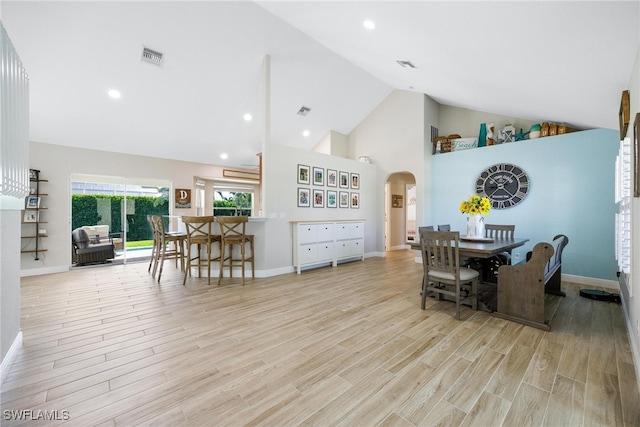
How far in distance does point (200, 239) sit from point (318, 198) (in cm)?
255

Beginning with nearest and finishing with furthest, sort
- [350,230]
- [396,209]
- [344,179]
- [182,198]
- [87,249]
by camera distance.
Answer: [87,249]
[350,230]
[344,179]
[182,198]
[396,209]

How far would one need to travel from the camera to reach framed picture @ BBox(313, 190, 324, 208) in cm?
589

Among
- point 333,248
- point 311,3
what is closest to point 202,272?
point 333,248

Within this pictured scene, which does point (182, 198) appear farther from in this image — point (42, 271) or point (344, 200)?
point (344, 200)

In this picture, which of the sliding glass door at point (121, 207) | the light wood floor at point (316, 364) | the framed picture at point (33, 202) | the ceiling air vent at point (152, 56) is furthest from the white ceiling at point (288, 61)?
the light wood floor at point (316, 364)

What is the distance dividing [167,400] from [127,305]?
2.29m

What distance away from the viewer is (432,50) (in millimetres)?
3414

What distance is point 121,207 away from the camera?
641 centimetres

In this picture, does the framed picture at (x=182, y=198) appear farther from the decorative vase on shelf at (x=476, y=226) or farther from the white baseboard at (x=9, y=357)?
the decorative vase on shelf at (x=476, y=226)

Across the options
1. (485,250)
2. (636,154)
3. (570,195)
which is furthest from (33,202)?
(570,195)

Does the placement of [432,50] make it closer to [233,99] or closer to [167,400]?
[233,99]

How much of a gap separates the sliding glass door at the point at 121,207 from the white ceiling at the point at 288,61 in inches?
31.6

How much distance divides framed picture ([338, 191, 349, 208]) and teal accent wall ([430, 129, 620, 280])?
2.75 meters

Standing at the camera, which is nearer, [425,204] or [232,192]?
[425,204]
